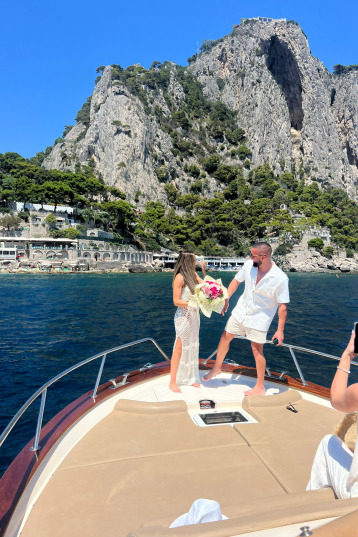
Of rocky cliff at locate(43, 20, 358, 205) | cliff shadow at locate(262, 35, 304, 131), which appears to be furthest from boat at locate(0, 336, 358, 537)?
cliff shadow at locate(262, 35, 304, 131)

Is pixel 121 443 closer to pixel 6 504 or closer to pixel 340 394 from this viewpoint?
pixel 6 504

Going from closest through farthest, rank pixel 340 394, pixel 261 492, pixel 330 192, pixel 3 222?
pixel 340 394
pixel 261 492
pixel 3 222
pixel 330 192

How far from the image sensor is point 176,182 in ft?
292

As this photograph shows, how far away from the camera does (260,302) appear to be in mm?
4133

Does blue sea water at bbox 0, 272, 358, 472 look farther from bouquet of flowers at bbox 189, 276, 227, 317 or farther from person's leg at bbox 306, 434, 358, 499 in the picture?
person's leg at bbox 306, 434, 358, 499

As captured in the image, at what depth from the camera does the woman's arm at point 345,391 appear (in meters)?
1.49

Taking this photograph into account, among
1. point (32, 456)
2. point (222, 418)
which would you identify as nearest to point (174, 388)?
point (222, 418)

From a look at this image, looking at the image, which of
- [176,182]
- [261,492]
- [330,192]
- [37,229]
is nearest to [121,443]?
[261,492]

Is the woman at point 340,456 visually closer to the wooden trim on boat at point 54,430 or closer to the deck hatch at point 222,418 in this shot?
the deck hatch at point 222,418

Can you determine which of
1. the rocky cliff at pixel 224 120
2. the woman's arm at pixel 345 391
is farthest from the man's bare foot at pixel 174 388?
the rocky cliff at pixel 224 120

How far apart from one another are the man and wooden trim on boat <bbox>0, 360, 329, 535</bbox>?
0.71 metres

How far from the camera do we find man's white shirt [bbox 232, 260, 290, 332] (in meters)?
4.03

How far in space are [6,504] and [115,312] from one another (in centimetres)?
Answer: 1736

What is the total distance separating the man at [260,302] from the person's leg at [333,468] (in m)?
2.27
